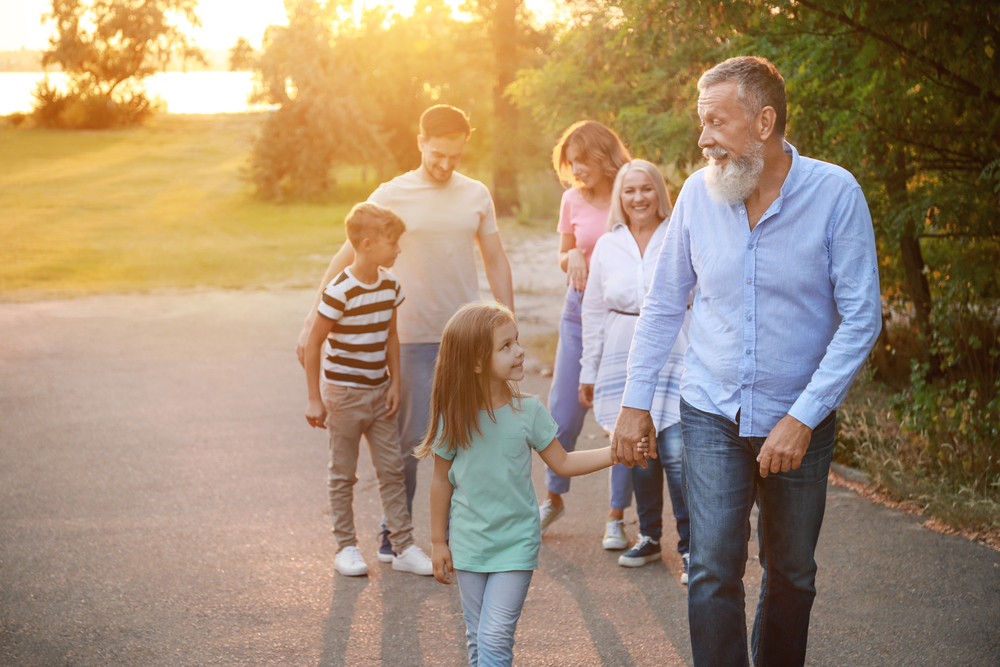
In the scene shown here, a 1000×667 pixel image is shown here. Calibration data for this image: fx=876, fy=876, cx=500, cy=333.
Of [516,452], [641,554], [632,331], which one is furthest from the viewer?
[641,554]

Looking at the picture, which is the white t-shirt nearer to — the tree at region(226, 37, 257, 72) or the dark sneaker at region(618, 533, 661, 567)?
the dark sneaker at region(618, 533, 661, 567)

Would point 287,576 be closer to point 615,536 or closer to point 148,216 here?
point 615,536

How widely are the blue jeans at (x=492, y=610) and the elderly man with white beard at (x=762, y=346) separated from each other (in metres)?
0.54

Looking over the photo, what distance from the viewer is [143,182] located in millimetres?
31688

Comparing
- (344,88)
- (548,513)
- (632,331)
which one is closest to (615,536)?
(548,513)

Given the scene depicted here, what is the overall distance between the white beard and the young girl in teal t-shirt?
76cm

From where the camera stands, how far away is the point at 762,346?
254cm

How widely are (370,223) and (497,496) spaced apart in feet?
5.65

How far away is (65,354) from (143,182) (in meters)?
23.7

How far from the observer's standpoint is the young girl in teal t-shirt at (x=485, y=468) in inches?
110

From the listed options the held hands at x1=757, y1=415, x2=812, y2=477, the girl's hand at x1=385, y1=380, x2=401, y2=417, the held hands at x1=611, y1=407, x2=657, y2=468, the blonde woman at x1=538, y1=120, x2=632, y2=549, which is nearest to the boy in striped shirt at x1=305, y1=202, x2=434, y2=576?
the girl's hand at x1=385, y1=380, x2=401, y2=417

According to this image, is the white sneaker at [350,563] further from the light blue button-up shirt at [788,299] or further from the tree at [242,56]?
the tree at [242,56]

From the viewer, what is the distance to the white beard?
2523mm

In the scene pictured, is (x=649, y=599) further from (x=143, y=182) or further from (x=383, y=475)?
(x=143, y=182)
